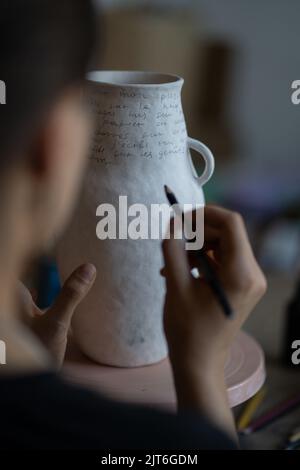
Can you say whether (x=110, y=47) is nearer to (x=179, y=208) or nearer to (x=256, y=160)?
(x=256, y=160)

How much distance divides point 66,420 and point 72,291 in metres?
0.20

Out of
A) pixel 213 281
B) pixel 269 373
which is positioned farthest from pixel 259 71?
pixel 213 281

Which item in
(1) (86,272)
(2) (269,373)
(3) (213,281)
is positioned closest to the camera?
(3) (213,281)

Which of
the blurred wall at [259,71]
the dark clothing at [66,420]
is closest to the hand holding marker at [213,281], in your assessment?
the dark clothing at [66,420]

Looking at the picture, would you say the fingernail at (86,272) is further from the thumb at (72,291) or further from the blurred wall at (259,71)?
the blurred wall at (259,71)

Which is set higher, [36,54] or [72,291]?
[36,54]

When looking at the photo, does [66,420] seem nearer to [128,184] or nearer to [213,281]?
[213,281]

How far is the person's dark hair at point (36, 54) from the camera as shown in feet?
1.04

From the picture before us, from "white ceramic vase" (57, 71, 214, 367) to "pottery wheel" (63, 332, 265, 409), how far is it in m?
0.04

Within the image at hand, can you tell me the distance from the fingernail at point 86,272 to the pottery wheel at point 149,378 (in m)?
0.09

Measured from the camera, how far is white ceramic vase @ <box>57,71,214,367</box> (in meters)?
0.55

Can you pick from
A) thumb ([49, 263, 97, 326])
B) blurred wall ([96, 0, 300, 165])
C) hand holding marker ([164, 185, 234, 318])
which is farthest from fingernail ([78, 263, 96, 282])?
blurred wall ([96, 0, 300, 165])

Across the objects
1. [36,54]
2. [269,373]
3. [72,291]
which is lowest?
[269,373]

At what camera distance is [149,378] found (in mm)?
587
